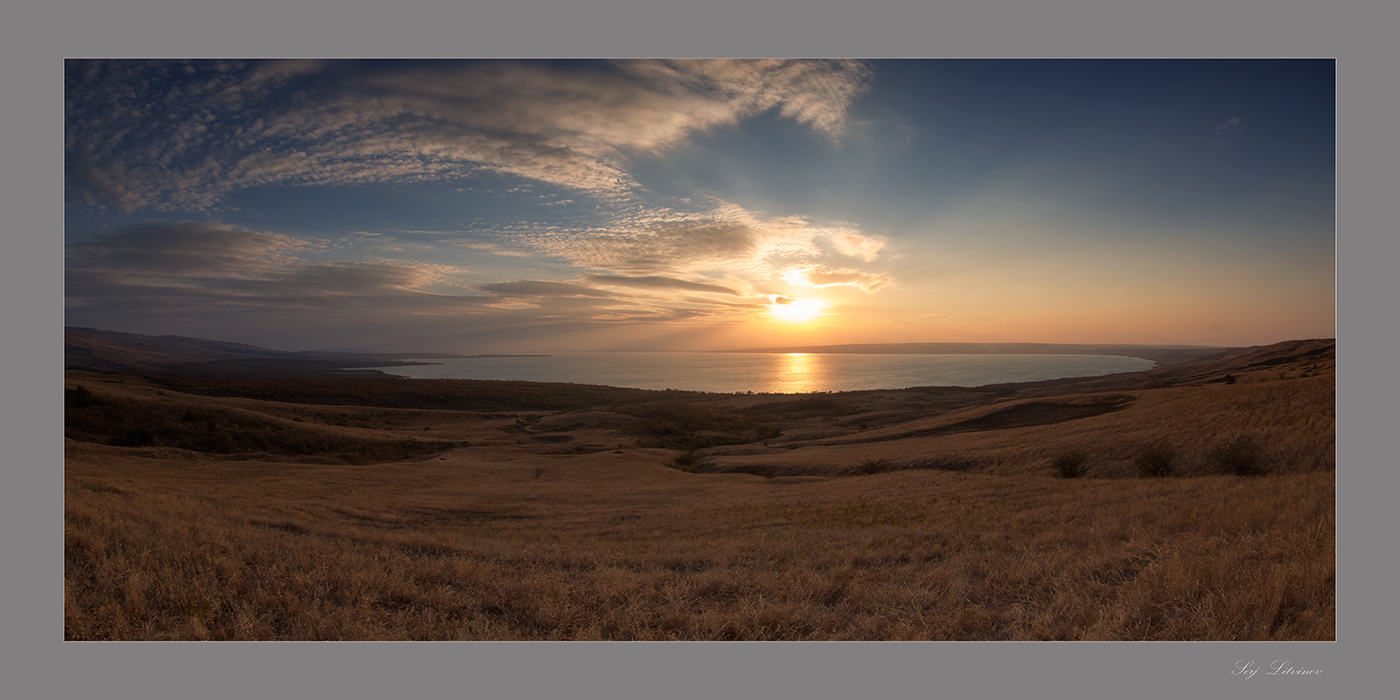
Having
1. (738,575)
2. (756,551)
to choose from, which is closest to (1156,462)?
(756,551)

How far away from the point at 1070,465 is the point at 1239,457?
435 centimetres

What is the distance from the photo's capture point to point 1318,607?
5270mm

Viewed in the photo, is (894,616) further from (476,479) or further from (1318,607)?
(476,479)

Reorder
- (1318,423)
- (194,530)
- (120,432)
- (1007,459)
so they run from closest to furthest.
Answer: (194,530)
(1318,423)
(1007,459)
(120,432)

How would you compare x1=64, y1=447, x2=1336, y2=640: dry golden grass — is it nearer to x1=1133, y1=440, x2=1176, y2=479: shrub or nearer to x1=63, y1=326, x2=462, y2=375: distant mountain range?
x1=1133, y1=440, x2=1176, y2=479: shrub

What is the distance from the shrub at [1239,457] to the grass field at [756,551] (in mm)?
125

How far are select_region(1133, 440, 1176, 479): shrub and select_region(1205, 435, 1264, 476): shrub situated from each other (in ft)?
3.17

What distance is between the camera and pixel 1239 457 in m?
14.5

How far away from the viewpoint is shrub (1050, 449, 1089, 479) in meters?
17.8

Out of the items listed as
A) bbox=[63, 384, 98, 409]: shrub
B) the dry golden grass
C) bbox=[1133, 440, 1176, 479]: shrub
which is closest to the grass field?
the dry golden grass

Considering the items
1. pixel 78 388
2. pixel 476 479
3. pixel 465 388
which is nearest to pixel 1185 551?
pixel 476 479

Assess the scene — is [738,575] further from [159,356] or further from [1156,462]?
[159,356]

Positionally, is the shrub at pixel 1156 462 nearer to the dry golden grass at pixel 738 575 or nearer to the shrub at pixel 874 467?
the dry golden grass at pixel 738 575

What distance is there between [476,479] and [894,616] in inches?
945
